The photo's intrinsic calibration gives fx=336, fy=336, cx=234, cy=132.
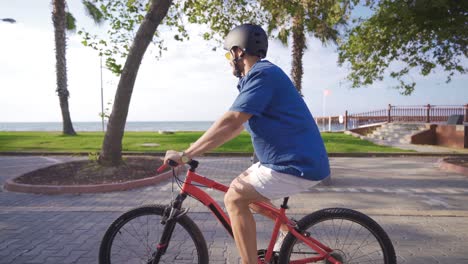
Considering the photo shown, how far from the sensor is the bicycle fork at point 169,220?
2533mm

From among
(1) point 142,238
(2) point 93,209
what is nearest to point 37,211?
(2) point 93,209

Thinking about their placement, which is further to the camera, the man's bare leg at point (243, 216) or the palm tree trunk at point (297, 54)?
the palm tree trunk at point (297, 54)

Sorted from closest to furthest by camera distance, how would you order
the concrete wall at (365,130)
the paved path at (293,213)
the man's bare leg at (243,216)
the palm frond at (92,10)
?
the man's bare leg at (243,216) < the paved path at (293,213) < the palm frond at (92,10) < the concrete wall at (365,130)

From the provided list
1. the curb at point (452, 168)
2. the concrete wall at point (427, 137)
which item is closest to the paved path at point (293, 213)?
the curb at point (452, 168)

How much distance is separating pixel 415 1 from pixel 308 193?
6209mm

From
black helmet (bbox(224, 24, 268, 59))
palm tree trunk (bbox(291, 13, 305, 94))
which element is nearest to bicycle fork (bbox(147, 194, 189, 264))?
black helmet (bbox(224, 24, 268, 59))

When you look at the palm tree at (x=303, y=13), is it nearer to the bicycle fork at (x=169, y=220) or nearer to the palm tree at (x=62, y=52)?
the bicycle fork at (x=169, y=220)

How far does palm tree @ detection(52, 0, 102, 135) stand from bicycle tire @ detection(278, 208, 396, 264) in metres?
19.5

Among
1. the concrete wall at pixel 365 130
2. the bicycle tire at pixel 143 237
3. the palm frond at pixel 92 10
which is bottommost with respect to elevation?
the bicycle tire at pixel 143 237

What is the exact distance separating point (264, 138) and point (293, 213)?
10.0 feet

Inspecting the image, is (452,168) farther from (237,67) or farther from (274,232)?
(237,67)

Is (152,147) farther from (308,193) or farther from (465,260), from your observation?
(465,260)

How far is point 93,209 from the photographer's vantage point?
5.26 m

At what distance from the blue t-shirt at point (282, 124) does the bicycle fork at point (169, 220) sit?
779 millimetres
